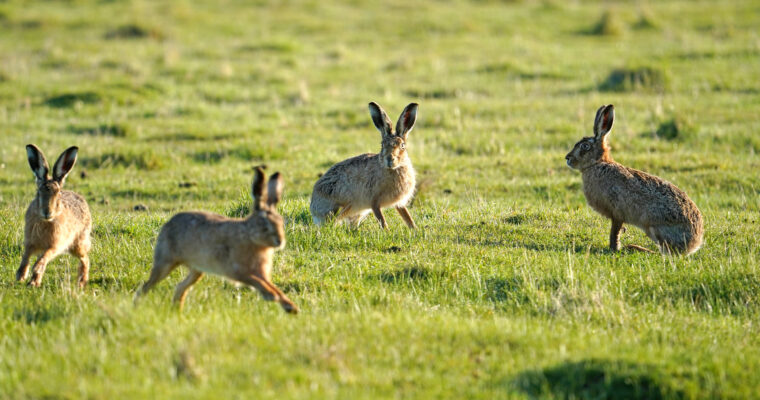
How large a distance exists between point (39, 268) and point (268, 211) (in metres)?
2.54

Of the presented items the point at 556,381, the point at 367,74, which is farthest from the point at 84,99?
the point at 556,381

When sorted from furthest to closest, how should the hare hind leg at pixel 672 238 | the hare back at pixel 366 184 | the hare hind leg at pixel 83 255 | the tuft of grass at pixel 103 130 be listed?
the tuft of grass at pixel 103 130 → the hare back at pixel 366 184 → the hare hind leg at pixel 672 238 → the hare hind leg at pixel 83 255

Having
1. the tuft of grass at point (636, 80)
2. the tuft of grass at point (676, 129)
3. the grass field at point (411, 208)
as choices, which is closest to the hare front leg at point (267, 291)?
the grass field at point (411, 208)

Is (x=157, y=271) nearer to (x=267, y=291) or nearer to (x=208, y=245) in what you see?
(x=208, y=245)

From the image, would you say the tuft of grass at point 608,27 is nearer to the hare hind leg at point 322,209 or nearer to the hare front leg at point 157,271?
the hare hind leg at point 322,209

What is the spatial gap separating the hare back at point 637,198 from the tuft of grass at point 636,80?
9714 millimetres

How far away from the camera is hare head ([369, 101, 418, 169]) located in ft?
28.9

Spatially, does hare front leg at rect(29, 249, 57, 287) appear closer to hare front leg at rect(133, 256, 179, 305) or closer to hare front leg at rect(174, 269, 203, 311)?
hare front leg at rect(133, 256, 179, 305)

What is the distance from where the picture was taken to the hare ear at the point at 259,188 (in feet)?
18.1

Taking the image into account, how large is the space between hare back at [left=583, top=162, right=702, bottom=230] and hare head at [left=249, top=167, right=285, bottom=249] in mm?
4075

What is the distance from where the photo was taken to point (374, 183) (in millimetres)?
9250

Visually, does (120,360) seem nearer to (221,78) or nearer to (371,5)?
(221,78)

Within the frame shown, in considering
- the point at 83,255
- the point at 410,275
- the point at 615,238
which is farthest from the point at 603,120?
the point at 83,255

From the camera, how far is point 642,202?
816cm
